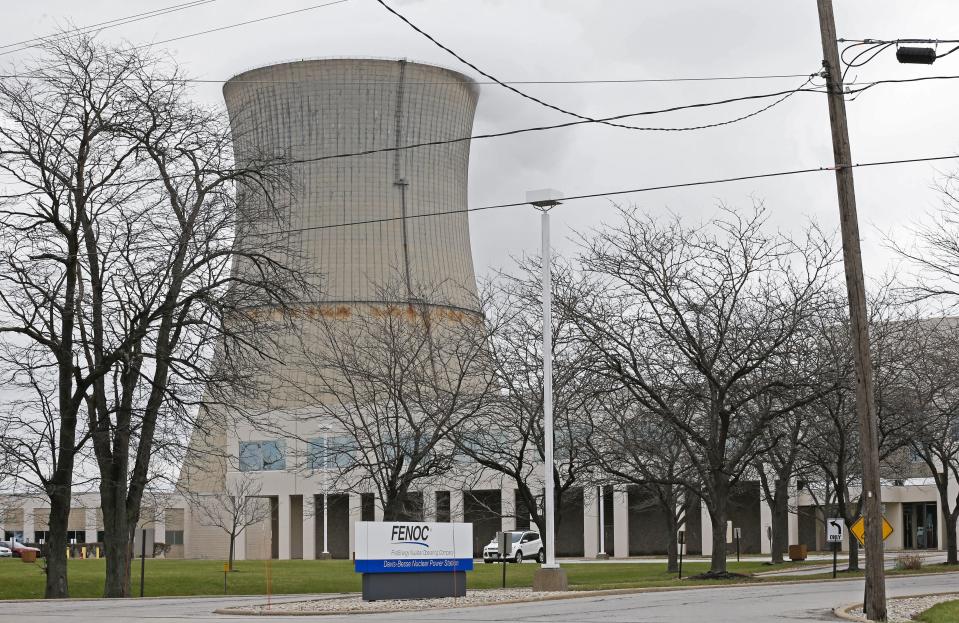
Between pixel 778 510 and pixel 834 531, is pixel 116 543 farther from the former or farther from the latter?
pixel 778 510

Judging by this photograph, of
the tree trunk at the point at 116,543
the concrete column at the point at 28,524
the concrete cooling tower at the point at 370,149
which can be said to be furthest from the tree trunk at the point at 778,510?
the concrete column at the point at 28,524

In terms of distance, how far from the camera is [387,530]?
75.4 feet

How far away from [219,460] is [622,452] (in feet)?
124

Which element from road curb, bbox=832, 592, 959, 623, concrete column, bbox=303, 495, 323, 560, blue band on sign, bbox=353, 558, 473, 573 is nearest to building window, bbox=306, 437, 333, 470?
concrete column, bbox=303, 495, 323, 560

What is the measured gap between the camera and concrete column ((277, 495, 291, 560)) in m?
70.6

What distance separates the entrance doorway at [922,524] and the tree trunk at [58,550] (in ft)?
162

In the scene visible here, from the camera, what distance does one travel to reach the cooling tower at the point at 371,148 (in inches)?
1980

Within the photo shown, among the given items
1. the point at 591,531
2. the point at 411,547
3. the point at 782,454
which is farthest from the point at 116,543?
the point at 591,531

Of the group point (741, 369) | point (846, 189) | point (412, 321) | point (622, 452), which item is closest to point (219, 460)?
point (412, 321)

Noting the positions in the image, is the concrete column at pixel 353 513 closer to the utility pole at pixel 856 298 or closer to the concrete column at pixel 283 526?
the concrete column at pixel 283 526

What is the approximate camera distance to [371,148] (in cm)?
5028

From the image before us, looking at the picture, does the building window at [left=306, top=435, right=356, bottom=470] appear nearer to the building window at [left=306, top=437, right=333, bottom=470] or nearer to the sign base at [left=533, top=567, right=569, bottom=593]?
the building window at [left=306, top=437, right=333, bottom=470]

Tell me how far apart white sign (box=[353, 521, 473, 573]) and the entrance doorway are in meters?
47.6

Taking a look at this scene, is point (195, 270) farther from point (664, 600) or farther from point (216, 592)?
point (664, 600)
